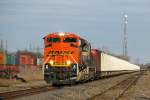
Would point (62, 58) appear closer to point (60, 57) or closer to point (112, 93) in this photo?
point (60, 57)

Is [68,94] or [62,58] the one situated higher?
[62,58]

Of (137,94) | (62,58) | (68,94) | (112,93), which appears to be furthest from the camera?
(62,58)

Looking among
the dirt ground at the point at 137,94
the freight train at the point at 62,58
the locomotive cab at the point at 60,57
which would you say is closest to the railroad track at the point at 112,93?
the dirt ground at the point at 137,94

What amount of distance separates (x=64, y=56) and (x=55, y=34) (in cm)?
208

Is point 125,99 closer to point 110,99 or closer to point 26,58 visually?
point 110,99

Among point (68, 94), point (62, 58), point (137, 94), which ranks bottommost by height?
point (137, 94)

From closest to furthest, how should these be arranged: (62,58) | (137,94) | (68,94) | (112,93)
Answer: (68,94), (137,94), (112,93), (62,58)

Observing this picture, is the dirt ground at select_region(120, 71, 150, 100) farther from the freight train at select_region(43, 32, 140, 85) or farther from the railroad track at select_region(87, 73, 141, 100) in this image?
the freight train at select_region(43, 32, 140, 85)

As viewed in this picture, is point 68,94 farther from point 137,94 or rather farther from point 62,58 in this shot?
point 62,58

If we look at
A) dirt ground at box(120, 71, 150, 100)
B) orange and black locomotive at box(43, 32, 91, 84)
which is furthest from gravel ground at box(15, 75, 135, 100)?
dirt ground at box(120, 71, 150, 100)

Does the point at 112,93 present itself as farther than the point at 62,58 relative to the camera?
No

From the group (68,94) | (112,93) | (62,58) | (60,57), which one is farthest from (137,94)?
(60,57)

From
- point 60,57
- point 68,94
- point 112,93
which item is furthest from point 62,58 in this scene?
point 68,94

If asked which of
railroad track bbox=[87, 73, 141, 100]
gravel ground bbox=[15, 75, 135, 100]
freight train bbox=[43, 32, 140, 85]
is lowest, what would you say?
railroad track bbox=[87, 73, 141, 100]
